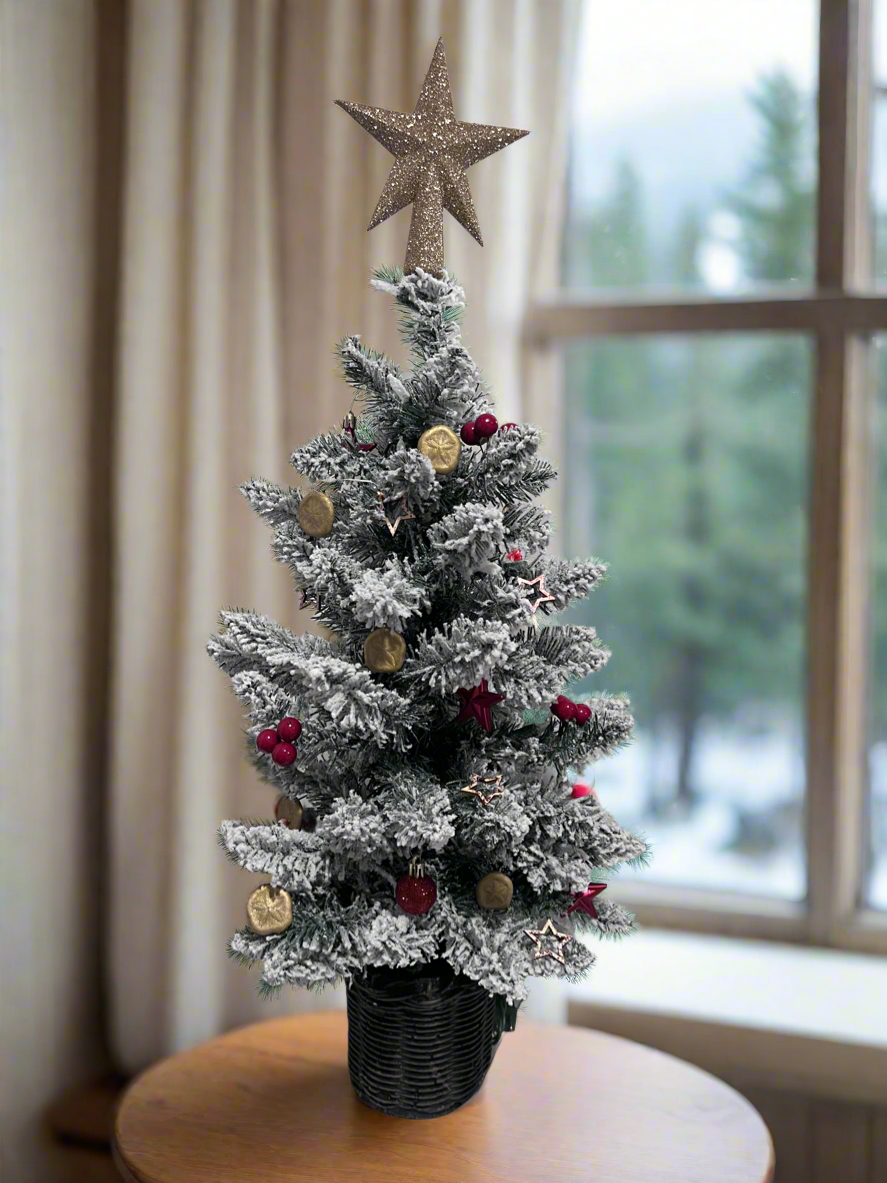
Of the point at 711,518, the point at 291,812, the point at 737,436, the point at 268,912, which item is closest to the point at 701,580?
the point at 711,518

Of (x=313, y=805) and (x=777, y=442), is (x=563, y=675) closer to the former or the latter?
(x=313, y=805)

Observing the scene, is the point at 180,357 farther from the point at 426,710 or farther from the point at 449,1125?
the point at 449,1125

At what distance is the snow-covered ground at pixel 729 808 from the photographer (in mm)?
1688

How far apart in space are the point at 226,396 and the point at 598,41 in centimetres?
86

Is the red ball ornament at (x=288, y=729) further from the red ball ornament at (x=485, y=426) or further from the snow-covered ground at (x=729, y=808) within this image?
the snow-covered ground at (x=729, y=808)

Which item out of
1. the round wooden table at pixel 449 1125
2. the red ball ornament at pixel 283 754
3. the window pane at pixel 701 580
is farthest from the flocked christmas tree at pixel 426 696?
the window pane at pixel 701 580

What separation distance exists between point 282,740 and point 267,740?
0.01 m

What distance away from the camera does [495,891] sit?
3.15 ft

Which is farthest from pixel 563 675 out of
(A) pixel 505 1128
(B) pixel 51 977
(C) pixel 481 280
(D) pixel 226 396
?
(B) pixel 51 977

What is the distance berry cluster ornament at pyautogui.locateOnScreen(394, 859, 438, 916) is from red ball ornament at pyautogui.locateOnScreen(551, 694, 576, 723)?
19 centimetres

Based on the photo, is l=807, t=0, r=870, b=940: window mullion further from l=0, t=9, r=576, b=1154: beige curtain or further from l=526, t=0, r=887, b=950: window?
l=0, t=9, r=576, b=1154: beige curtain

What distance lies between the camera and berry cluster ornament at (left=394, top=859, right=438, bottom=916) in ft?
3.08

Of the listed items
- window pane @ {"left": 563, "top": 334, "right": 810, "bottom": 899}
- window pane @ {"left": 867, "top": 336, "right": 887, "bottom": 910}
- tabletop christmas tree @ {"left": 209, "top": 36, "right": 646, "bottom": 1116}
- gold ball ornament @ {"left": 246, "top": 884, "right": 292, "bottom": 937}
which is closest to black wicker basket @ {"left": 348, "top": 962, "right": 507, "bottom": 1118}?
tabletop christmas tree @ {"left": 209, "top": 36, "right": 646, "bottom": 1116}

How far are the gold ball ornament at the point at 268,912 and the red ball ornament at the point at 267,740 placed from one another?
0.41 feet
